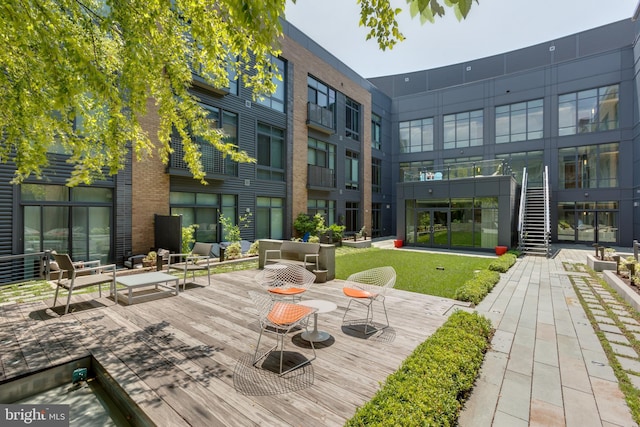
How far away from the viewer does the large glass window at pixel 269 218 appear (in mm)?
15164

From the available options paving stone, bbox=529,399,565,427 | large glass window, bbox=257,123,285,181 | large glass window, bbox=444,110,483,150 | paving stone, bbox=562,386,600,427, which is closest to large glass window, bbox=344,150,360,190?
large glass window, bbox=257,123,285,181

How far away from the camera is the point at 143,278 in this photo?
625 cm

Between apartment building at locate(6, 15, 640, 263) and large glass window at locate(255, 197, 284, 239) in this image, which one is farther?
large glass window at locate(255, 197, 284, 239)

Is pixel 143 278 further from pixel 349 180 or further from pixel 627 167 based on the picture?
pixel 627 167

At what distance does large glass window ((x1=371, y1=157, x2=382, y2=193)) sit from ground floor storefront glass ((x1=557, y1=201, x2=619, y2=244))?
12.5m

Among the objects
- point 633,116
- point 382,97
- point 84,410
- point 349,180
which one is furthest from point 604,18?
point 84,410

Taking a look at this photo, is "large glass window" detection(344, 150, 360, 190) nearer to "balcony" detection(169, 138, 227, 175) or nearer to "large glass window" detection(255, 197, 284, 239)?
"large glass window" detection(255, 197, 284, 239)

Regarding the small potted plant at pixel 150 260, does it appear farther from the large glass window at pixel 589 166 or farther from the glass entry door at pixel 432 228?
the large glass window at pixel 589 166

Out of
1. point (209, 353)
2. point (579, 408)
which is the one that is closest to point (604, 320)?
point (579, 408)

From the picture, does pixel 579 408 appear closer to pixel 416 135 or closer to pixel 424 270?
pixel 424 270

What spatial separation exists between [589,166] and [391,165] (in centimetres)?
1361

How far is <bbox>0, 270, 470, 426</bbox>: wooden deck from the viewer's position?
9.52ft

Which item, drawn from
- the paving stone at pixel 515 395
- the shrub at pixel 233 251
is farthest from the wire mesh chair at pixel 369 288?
the shrub at pixel 233 251

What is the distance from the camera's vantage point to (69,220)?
907 cm
